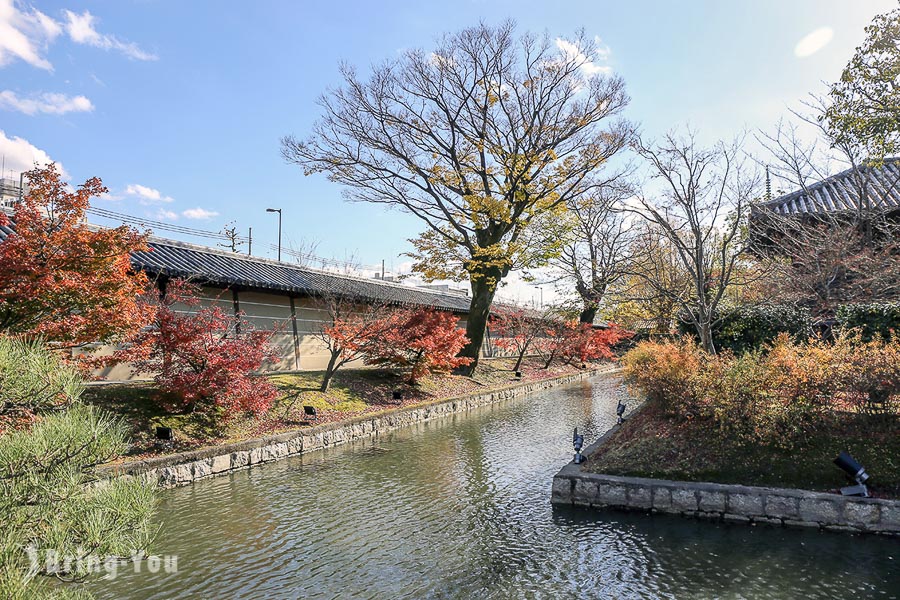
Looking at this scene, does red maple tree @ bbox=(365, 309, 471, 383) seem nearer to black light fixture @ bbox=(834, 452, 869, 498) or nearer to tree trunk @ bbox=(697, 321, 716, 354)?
tree trunk @ bbox=(697, 321, 716, 354)

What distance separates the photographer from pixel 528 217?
20781 millimetres

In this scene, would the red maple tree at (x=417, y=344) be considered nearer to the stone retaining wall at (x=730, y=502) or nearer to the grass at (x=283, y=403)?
the grass at (x=283, y=403)

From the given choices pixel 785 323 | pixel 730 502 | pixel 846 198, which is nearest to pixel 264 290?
pixel 730 502

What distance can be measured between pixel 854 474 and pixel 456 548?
496 cm

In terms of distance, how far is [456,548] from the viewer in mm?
6477

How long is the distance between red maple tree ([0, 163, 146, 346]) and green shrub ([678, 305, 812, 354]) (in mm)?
13086

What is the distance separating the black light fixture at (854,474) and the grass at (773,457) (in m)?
0.25

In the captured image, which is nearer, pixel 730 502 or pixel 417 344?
pixel 730 502

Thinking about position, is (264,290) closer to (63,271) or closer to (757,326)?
(63,271)

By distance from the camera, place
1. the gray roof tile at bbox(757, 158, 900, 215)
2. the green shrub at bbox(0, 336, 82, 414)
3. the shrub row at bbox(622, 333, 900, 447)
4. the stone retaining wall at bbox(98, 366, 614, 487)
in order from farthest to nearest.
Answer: the gray roof tile at bbox(757, 158, 900, 215)
the stone retaining wall at bbox(98, 366, 614, 487)
the shrub row at bbox(622, 333, 900, 447)
the green shrub at bbox(0, 336, 82, 414)

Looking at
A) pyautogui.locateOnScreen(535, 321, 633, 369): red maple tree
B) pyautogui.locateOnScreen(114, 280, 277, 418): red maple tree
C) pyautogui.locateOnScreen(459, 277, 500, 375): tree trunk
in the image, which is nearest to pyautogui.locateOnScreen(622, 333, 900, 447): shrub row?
pyautogui.locateOnScreen(114, 280, 277, 418): red maple tree

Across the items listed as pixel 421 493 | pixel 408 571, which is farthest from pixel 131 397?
pixel 408 571

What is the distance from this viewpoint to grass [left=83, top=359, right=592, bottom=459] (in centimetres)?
1032

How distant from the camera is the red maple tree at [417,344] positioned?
1670 centimetres
